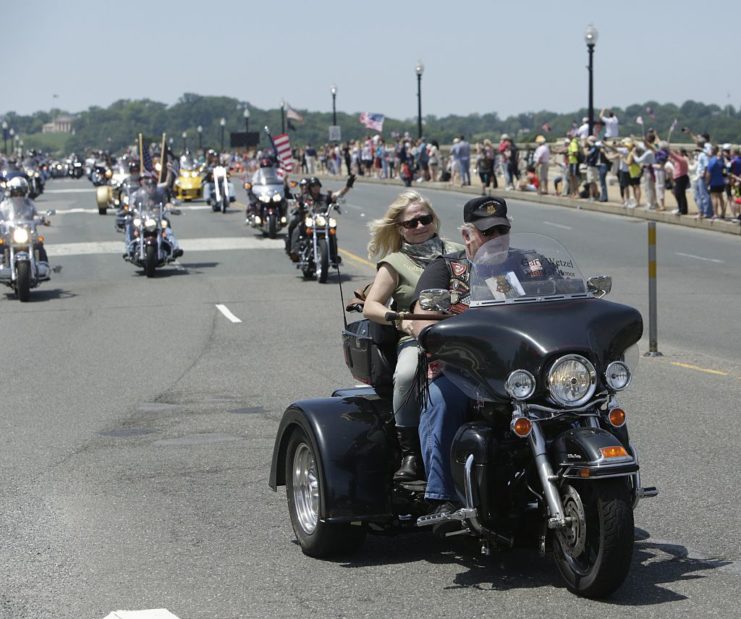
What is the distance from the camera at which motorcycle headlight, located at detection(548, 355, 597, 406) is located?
18.0 ft

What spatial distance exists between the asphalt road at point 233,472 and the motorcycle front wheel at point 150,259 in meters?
A: 3.17

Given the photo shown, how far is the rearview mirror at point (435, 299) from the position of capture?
5.78 metres

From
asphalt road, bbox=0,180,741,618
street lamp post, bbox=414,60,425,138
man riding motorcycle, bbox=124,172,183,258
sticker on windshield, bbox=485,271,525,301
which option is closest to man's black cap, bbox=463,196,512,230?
sticker on windshield, bbox=485,271,525,301

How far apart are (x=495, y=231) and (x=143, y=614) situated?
91.2 inches

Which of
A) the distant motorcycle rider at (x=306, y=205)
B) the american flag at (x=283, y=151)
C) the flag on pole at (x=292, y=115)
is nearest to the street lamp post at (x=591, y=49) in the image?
the american flag at (x=283, y=151)

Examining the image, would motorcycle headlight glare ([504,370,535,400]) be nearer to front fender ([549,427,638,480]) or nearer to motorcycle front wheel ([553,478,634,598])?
front fender ([549,427,638,480])

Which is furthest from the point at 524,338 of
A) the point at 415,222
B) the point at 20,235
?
the point at 20,235

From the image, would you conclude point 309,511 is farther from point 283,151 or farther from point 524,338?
point 283,151

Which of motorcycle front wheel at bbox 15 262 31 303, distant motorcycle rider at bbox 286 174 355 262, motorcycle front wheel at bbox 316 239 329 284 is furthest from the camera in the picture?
distant motorcycle rider at bbox 286 174 355 262

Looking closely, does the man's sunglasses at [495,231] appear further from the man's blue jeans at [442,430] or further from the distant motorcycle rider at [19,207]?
the distant motorcycle rider at [19,207]

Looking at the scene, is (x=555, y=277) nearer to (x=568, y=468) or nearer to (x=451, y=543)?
(x=568, y=468)

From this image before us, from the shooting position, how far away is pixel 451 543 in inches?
266

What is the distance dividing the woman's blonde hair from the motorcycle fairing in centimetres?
103

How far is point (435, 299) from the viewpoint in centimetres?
579
